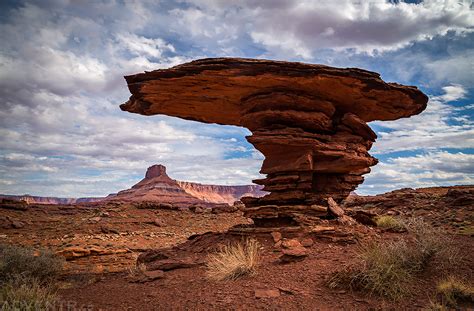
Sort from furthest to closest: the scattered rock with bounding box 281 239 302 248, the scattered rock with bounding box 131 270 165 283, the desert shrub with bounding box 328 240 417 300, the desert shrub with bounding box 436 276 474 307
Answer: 1. the scattered rock with bounding box 281 239 302 248
2. the scattered rock with bounding box 131 270 165 283
3. the desert shrub with bounding box 328 240 417 300
4. the desert shrub with bounding box 436 276 474 307

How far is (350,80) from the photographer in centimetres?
1081

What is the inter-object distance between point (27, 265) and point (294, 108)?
1102cm

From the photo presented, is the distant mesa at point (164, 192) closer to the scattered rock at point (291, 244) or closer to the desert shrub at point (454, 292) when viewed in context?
the scattered rock at point (291, 244)

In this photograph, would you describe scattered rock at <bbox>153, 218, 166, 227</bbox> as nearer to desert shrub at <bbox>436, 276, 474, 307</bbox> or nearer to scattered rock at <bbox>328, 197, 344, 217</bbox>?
scattered rock at <bbox>328, 197, 344, 217</bbox>

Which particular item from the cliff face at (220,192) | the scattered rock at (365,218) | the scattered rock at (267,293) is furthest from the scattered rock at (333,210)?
the cliff face at (220,192)

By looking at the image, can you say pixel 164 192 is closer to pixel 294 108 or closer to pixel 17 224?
pixel 17 224

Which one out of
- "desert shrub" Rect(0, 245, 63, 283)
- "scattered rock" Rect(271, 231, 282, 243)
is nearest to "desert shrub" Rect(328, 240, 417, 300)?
"scattered rock" Rect(271, 231, 282, 243)

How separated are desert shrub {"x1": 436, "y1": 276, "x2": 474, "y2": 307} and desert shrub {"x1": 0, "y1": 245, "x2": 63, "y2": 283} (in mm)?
11171

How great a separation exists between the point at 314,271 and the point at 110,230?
69.6ft

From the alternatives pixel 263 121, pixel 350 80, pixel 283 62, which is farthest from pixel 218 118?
pixel 350 80

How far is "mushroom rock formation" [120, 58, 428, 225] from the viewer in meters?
10.8

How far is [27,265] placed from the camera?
10.5 meters

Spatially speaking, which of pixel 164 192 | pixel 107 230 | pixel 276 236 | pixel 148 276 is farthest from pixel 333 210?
pixel 164 192

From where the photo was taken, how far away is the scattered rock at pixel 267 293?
6.65 metres
